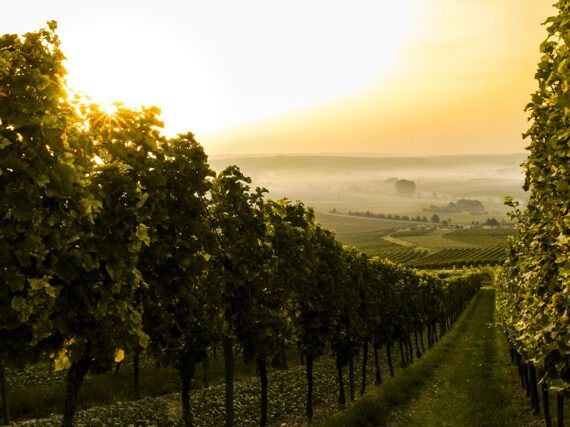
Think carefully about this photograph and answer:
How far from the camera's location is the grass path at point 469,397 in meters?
23.6

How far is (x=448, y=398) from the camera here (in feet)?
91.4

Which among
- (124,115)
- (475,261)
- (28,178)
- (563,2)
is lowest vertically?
(475,261)

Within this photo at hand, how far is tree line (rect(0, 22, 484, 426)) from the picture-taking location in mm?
7426

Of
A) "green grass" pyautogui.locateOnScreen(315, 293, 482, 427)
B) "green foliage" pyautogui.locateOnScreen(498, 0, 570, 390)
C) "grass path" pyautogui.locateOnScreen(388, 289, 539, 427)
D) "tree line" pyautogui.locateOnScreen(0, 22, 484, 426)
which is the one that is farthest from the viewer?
"grass path" pyautogui.locateOnScreen(388, 289, 539, 427)

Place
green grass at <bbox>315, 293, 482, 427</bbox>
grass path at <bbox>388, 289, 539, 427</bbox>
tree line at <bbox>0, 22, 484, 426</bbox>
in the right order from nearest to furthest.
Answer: tree line at <bbox>0, 22, 484, 426</bbox>, green grass at <bbox>315, 293, 482, 427</bbox>, grass path at <bbox>388, 289, 539, 427</bbox>

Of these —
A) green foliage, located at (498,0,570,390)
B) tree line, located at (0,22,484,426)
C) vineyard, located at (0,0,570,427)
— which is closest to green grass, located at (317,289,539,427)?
vineyard, located at (0,0,570,427)

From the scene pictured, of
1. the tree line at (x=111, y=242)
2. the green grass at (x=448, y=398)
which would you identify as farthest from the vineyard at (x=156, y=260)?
the green grass at (x=448, y=398)

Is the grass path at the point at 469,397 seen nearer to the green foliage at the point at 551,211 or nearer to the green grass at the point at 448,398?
the green grass at the point at 448,398

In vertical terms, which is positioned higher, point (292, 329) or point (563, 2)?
point (563, 2)

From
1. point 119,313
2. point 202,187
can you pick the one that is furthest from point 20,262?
point 202,187

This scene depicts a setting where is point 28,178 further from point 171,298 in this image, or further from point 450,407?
point 450,407

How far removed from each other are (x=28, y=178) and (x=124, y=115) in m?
3.57

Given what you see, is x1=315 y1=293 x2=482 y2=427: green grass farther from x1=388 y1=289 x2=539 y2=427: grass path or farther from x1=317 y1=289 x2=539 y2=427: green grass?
x1=388 y1=289 x2=539 y2=427: grass path

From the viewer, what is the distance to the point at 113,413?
69.2 feet
